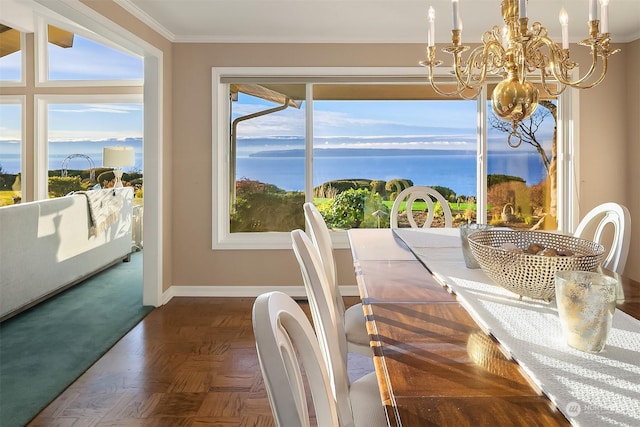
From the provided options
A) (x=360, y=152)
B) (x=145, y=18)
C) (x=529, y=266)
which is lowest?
(x=529, y=266)

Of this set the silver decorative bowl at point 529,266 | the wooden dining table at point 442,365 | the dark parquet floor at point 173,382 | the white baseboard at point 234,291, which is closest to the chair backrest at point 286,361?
the wooden dining table at point 442,365

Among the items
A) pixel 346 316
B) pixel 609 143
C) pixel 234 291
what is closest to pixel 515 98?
pixel 346 316

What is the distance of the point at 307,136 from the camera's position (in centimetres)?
421

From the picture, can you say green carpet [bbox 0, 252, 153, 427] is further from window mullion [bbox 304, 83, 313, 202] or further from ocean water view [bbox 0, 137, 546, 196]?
window mullion [bbox 304, 83, 313, 202]

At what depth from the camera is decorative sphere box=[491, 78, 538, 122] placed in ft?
6.21

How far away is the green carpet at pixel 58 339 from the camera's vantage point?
7.50 ft

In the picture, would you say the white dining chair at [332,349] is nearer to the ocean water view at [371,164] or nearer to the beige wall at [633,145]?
the ocean water view at [371,164]

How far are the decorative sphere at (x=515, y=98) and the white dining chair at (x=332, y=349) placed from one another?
1.21 m

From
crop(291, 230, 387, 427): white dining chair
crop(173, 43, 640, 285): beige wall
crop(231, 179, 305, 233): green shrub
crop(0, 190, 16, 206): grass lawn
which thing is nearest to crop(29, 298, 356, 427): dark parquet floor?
crop(291, 230, 387, 427): white dining chair

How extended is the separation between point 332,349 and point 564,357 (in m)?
0.57

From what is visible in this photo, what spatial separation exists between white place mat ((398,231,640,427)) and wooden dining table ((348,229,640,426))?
0.09ft

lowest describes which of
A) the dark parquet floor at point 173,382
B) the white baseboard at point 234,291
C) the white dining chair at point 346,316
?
the dark parquet floor at point 173,382

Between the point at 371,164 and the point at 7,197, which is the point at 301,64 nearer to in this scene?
the point at 371,164

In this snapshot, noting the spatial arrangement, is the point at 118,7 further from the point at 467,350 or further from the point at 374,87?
the point at 467,350
